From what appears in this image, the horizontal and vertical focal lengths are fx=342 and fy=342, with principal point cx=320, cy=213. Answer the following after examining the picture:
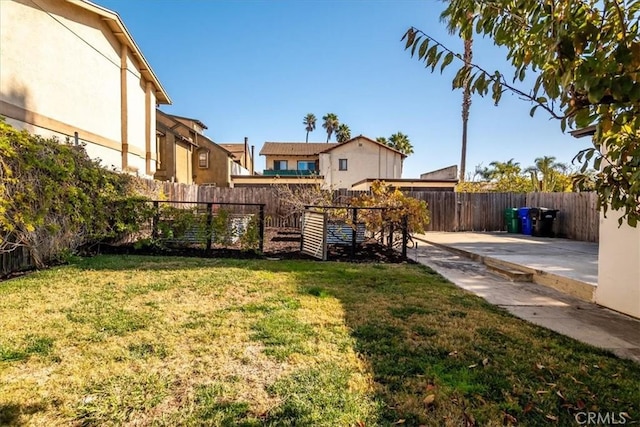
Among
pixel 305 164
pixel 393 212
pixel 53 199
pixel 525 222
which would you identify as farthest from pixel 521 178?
pixel 53 199

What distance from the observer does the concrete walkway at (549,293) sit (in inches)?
139

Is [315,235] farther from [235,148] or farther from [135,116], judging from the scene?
[235,148]

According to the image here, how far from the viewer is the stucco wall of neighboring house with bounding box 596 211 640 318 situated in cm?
409

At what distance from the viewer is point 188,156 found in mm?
26609

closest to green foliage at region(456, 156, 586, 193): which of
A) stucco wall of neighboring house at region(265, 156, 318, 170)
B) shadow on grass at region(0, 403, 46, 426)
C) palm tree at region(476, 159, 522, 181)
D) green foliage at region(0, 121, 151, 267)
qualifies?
palm tree at region(476, 159, 522, 181)

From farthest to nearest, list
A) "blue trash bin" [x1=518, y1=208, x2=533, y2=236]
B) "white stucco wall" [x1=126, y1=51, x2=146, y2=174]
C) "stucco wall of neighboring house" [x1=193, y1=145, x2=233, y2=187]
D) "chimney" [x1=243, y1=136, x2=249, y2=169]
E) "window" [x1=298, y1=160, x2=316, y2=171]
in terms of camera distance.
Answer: "window" [x1=298, y1=160, x2=316, y2=171] < "chimney" [x1=243, y1=136, x2=249, y2=169] < "stucco wall of neighboring house" [x1=193, y1=145, x2=233, y2=187] < "white stucco wall" [x1=126, y1=51, x2=146, y2=174] < "blue trash bin" [x1=518, y1=208, x2=533, y2=236]

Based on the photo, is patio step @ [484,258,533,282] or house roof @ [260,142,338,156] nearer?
patio step @ [484,258,533,282]

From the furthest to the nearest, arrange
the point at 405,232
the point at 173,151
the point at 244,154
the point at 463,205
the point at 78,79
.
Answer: the point at 244,154
the point at 173,151
the point at 463,205
the point at 78,79
the point at 405,232

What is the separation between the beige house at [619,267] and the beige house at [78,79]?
→ 1240cm

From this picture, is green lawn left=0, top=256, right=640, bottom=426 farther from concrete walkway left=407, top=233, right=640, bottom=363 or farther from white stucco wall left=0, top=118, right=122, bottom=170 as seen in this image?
white stucco wall left=0, top=118, right=122, bottom=170

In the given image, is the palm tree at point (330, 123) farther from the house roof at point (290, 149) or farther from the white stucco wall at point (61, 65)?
the white stucco wall at point (61, 65)

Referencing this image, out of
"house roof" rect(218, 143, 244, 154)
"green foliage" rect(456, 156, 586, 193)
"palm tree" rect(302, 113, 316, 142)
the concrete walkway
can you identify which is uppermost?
"palm tree" rect(302, 113, 316, 142)

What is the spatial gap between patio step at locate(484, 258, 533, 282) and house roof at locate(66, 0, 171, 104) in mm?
14595

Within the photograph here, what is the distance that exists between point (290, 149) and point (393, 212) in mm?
31468
